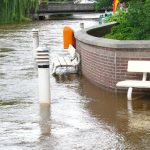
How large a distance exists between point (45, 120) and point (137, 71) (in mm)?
2573

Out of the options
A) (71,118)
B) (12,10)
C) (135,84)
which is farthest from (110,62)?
(12,10)

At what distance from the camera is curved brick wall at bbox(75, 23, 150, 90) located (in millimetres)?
11320

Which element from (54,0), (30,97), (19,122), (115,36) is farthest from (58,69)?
(54,0)

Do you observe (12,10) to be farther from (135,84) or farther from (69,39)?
(135,84)

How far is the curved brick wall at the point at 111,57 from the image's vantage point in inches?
446

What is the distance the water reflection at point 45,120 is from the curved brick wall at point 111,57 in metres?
1.90

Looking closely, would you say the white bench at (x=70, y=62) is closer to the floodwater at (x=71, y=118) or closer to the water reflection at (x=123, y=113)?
the floodwater at (x=71, y=118)

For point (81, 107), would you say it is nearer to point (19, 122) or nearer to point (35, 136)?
point (19, 122)

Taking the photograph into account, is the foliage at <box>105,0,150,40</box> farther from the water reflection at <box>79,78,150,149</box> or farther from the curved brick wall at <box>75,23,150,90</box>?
the water reflection at <box>79,78,150,149</box>

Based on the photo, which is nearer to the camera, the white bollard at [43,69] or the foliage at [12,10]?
the white bollard at [43,69]

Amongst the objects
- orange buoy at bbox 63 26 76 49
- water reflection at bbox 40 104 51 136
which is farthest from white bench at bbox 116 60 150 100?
orange buoy at bbox 63 26 76 49

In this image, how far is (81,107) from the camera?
34.4ft

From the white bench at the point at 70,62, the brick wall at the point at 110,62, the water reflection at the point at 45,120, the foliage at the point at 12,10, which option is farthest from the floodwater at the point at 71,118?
the foliage at the point at 12,10

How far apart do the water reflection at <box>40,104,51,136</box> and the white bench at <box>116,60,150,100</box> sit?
1.63m
